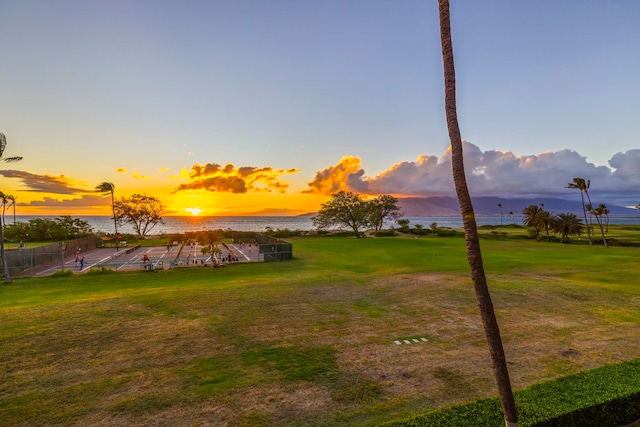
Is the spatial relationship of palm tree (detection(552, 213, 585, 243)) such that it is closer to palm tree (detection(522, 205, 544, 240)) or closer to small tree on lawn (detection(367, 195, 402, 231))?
palm tree (detection(522, 205, 544, 240))

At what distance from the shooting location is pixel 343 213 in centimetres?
7819

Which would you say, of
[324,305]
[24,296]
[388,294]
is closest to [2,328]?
[24,296]

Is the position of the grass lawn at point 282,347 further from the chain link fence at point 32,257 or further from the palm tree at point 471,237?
the chain link fence at point 32,257

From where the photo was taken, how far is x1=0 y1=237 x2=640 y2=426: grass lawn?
7.77m

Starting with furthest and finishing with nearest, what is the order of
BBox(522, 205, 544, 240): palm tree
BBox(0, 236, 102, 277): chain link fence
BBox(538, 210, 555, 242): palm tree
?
BBox(522, 205, 544, 240): palm tree → BBox(538, 210, 555, 242): palm tree → BBox(0, 236, 102, 277): chain link fence

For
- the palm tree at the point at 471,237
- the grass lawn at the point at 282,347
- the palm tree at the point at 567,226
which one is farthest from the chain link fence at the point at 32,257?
the palm tree at the point at 567,226

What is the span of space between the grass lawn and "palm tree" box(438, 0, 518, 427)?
276 cm

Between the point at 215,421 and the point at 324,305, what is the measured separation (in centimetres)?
1005

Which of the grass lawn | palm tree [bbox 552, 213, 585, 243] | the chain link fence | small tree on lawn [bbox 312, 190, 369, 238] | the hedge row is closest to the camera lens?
the hedge row

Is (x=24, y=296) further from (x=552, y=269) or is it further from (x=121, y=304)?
(x=552, y=269)

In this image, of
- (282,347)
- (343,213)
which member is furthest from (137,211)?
(282,347)

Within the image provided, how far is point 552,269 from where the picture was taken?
28.2 metres

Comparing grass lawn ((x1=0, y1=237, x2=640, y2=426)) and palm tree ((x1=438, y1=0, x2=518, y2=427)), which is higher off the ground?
palm tree ((x1=438, y1=0, x2=518, y2=427))

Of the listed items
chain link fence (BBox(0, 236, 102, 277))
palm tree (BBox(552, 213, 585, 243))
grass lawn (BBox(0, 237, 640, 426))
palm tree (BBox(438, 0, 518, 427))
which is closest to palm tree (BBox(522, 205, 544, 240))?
palm tree (BBox(552, 213, 585, 243))
